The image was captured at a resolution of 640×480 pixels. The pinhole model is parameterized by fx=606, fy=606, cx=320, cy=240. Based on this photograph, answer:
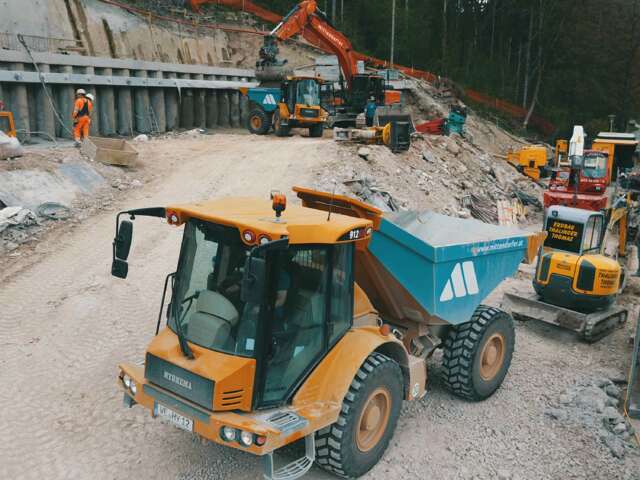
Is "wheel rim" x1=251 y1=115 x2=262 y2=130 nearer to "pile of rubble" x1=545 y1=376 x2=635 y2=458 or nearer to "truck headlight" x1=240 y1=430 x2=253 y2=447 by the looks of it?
"pile of rubble" x1=545 y1=376 x2=635 y2=458

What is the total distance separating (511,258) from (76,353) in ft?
15.5

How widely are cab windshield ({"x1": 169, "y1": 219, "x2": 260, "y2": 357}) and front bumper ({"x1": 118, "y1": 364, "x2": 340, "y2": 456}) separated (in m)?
0.42

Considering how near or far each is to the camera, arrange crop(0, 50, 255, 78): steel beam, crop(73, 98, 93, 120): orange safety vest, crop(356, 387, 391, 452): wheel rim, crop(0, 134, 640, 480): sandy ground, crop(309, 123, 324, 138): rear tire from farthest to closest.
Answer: crop(309, 123, 324, 138): rear tire < crop(0, 50, 255, 78): steel beam < crop(73, 98, 93, 120): orange safety vest < crop(0, 134, 640, 480): sandy ground < crop(356, 387, 391, 452): wheel rim

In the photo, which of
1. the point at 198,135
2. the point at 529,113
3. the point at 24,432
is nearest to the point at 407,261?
the point at 24,432

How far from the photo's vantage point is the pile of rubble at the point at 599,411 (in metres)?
5.43

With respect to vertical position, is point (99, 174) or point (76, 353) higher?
point (99, 174)

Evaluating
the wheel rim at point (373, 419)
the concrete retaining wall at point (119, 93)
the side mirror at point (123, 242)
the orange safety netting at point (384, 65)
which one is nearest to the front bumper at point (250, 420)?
the wheel rim at point (373, 419)

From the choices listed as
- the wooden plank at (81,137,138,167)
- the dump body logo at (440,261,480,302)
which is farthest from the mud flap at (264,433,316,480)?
the wooden plank at (81,137,138,167)

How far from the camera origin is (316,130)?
19.3m

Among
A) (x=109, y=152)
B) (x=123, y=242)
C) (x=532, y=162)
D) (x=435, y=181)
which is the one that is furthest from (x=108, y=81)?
(x=532, y=162)

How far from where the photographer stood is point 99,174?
11914 mm

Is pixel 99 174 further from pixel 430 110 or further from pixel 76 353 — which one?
pixel 430 110

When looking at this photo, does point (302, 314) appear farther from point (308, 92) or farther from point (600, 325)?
point (308, 92)

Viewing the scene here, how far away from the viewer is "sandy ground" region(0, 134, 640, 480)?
483cm
